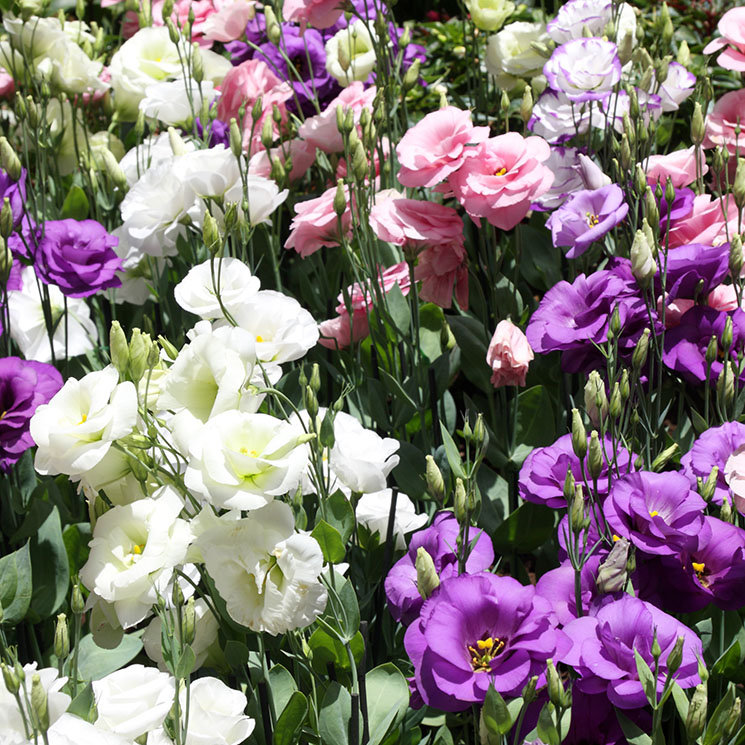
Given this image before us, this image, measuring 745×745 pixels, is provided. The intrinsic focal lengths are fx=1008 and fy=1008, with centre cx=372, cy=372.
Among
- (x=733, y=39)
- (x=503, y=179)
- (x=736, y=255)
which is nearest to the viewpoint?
(x=736, y=255)

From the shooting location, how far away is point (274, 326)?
3.99 ft

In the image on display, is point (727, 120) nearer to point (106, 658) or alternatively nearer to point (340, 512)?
point (340, 512)

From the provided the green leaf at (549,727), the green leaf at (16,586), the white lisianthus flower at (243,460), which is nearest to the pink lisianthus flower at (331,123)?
the green leaf at (16,586)

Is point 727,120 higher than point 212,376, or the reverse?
point 212,376

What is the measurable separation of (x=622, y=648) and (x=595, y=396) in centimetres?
26

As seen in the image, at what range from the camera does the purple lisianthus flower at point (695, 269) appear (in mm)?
1466

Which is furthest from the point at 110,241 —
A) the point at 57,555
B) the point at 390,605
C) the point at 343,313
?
the point at 390,605

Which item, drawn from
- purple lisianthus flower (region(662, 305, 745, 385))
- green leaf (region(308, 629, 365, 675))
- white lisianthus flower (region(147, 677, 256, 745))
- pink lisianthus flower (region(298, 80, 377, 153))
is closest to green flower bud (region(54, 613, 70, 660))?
white lisianthus flower (region(147, 677, 256, 745))

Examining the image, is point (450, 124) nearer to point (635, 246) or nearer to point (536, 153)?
point (536, 153)

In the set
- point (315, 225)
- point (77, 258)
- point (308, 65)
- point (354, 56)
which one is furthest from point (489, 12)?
point (77, 258)

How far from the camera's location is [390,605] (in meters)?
1.20

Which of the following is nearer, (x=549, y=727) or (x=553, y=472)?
(x=549, y=727)

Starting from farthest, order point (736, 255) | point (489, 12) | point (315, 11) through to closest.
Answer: point (489, 12)
point (315, 11)
point (736, 255)

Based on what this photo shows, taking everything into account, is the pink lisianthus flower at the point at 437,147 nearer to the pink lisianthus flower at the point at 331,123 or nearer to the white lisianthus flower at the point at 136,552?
the pink lisianthus flower at the point at 331,123
